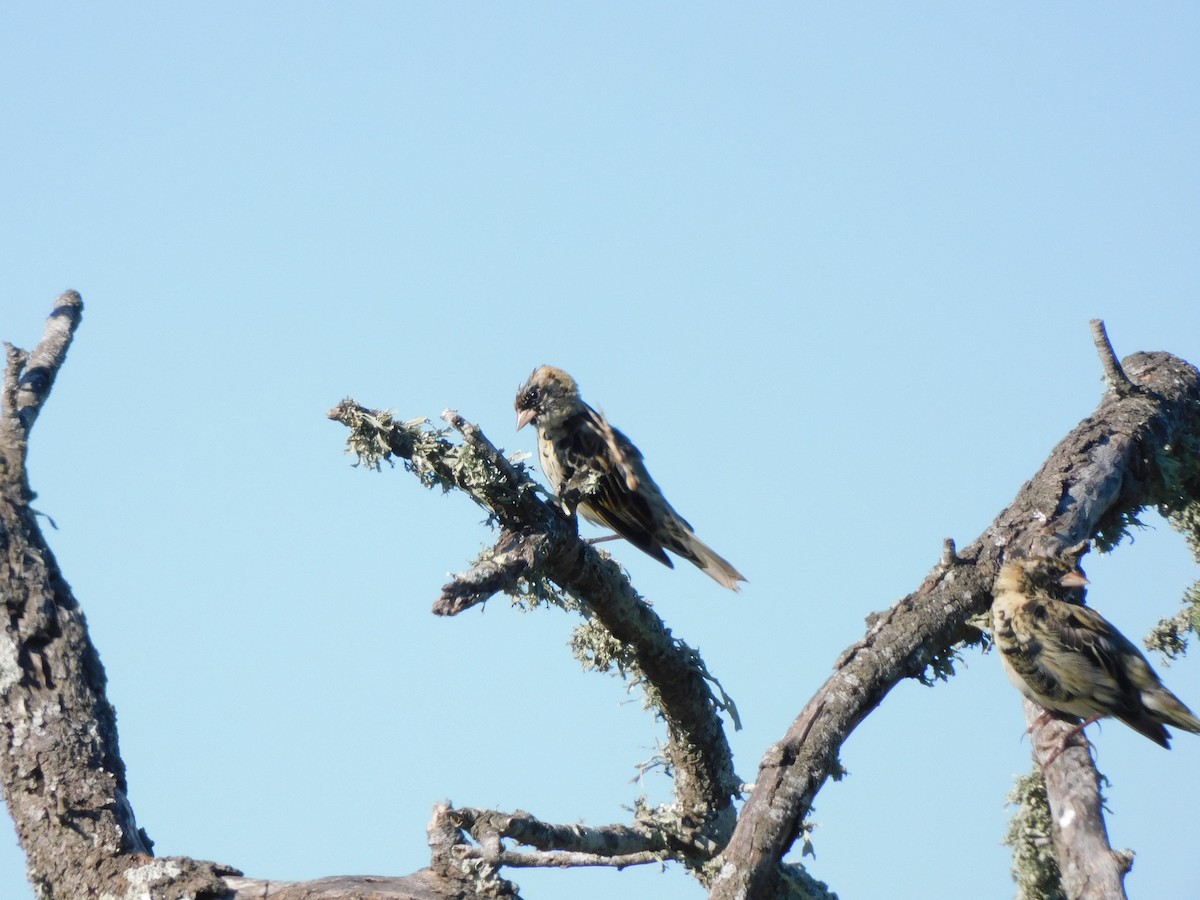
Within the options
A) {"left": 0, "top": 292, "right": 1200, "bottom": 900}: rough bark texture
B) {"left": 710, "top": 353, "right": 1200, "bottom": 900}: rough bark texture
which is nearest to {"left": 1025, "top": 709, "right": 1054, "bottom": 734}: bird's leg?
{"left": 0, "top": 292, "right": 1200, "bottom": 900}: rough bark texture

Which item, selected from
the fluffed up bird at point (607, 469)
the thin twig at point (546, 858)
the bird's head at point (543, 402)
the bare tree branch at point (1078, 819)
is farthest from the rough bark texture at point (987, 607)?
the bird's head at point (543, 402)

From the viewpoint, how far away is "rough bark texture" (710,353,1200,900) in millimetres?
3287

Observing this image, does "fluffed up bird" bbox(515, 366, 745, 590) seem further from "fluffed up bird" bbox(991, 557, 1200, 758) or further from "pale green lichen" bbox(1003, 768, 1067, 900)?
"fluffed up bird" bbox(991, 557, 1200, 758)

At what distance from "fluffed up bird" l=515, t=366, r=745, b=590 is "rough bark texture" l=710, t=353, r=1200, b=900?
78.7 inches

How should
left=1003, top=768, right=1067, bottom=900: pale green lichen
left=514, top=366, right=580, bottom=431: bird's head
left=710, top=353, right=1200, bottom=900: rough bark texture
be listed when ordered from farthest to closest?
left=514, top=366, right=580, bottom=431: bird's head, left=1003, top=768, right=1067, bottom=900: pale green lichen, left=710, top=353, right=1200, bottom=900: rough bark texture

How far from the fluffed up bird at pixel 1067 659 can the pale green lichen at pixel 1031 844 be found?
56cm

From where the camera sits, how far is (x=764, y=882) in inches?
127

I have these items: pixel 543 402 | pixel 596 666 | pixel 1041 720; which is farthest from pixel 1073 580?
pixel 543 402

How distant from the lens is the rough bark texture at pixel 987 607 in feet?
10.8

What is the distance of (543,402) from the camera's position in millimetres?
7145

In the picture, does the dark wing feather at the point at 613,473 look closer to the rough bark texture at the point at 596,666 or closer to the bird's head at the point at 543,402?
the bird's head at the point at 543,402

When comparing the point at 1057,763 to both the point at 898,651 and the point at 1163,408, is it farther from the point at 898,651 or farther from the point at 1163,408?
the point at 1163,408

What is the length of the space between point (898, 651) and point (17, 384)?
125 inches

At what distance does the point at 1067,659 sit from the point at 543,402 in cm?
348
